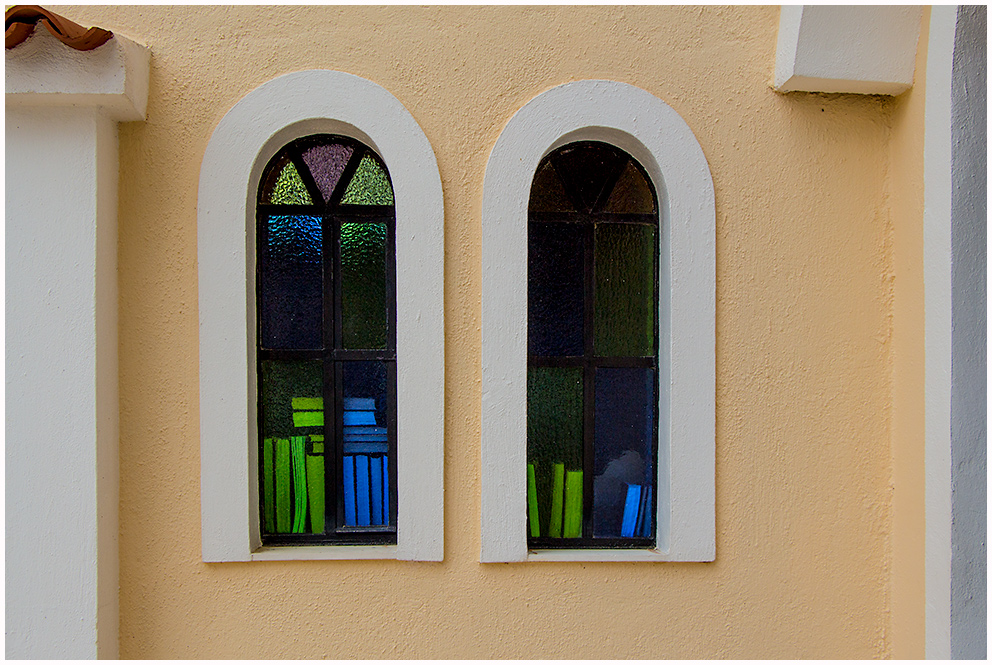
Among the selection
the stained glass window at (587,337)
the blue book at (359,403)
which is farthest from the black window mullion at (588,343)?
the blue book at (359,403)

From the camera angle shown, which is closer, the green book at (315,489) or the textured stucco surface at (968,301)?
the textured stucco surface at (968,301)

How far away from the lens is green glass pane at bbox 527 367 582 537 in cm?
290

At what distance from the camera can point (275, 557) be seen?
9.00 ft

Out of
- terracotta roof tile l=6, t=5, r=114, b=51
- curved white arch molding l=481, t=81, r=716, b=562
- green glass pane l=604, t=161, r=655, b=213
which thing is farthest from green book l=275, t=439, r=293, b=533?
green glass pane l=604, t=161, r=655, b=213

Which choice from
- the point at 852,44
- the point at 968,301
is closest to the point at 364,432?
the point at 968,301

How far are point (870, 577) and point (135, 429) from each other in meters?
3.61

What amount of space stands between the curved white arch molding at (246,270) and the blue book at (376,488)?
0.82 feet

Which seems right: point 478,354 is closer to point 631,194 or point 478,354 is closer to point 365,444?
point 365,444

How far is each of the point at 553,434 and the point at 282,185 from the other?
184cm

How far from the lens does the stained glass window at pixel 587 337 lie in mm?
2889

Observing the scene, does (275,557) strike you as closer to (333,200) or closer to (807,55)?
(333,200)

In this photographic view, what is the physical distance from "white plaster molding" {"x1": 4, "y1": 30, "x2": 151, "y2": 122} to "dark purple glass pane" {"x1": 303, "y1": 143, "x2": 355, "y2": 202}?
79cm

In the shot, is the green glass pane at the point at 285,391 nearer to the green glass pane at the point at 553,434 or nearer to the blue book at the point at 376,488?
the blue book at the point at 376,488

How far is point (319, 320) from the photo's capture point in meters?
2.88
